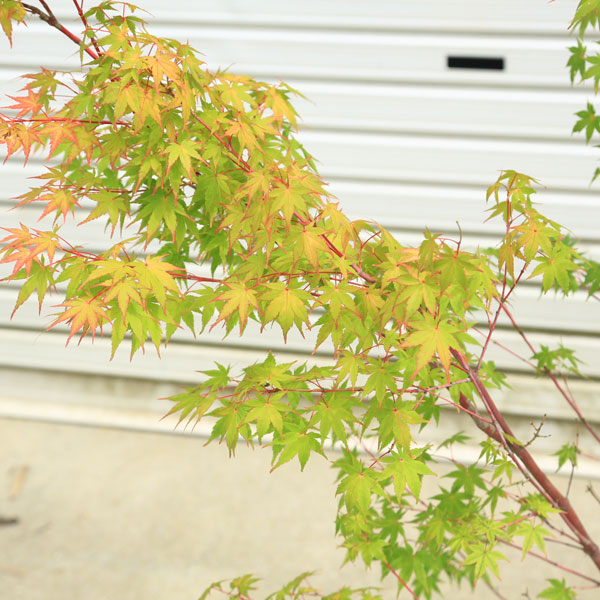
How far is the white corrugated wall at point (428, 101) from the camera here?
304cm

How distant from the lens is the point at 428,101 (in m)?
3.16

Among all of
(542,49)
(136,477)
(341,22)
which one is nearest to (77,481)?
(136,477)

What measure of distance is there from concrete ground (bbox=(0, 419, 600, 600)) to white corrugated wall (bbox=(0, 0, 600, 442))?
1223 millimetres

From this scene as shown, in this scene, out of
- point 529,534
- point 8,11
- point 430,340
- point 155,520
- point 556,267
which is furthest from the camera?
point 155,520

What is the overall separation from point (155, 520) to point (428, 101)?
7.52 ft

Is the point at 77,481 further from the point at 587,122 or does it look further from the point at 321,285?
the point at 587,122

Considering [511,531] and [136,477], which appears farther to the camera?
[136,477]

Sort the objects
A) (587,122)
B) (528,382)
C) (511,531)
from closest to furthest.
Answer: (511,531), (587,122), (528,382)

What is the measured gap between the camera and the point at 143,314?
4.21ft

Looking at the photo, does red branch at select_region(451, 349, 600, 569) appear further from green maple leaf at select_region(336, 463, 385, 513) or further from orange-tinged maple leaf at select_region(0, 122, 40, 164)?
orange-tinged maple leaf at select_region(0, 122, 40, 164)

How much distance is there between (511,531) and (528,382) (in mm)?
1998

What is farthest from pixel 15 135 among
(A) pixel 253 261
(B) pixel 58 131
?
(A) pixel 253 261

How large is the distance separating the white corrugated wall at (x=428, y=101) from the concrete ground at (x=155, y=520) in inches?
48.2

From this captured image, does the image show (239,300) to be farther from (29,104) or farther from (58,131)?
(29,104)
